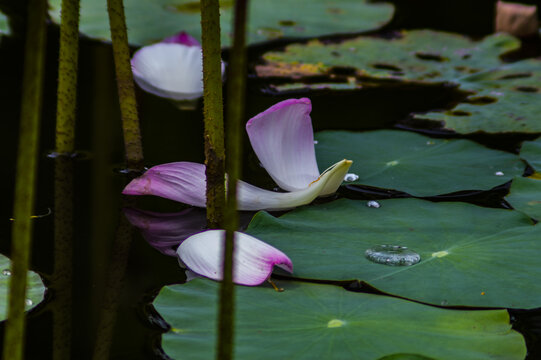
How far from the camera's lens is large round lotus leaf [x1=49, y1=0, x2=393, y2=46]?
7.60 ft

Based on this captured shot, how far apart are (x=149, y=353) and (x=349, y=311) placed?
0.24m

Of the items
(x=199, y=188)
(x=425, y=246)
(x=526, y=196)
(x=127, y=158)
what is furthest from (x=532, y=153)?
(x=127, y=158)

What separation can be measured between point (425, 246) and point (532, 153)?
53 cm

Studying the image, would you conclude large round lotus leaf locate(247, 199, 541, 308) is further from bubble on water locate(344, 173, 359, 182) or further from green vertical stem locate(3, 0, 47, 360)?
green vertical stem locate(3, 0, 47, 360)

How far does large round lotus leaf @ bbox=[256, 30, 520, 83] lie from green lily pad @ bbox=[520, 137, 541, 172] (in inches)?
25.8

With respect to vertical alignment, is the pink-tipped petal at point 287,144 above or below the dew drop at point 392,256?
above

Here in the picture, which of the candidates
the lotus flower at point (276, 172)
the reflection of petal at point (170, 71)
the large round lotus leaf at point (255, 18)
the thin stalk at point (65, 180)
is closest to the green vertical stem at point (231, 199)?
the thin stalk at point (65, 180)

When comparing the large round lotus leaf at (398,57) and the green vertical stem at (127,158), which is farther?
the large round lotus leaf at (398,57)

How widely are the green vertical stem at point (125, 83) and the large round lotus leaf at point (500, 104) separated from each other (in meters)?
0.77

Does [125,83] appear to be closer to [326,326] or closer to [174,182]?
[174,182]

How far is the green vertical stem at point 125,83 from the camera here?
1118 millimetres

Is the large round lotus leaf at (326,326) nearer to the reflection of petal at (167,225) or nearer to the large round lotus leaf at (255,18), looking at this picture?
the reflection of petal at (167,225)

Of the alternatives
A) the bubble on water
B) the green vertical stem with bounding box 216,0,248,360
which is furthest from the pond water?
the green vertical stem with bounding box 216,0,248,360

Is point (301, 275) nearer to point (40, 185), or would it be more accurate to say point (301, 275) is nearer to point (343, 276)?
point (343, 276)
